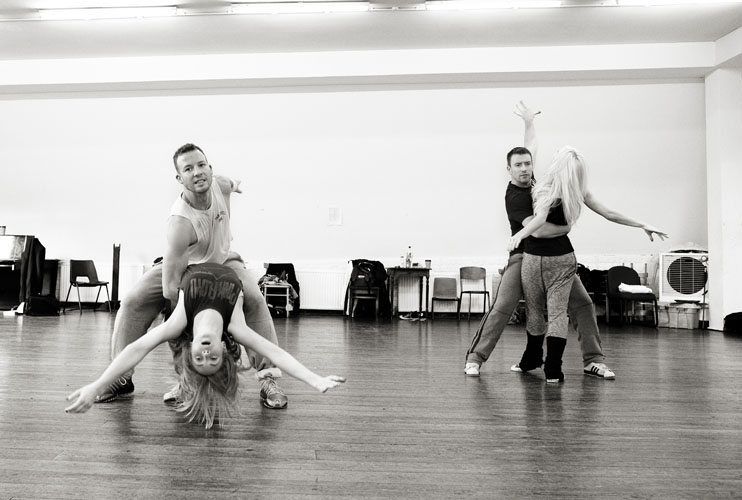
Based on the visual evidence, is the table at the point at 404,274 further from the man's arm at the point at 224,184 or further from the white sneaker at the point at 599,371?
the man's arm at the point at 224,184

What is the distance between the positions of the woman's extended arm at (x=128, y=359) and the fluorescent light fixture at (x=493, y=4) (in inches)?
193

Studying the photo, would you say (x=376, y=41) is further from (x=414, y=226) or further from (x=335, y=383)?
(x=335, y=383)

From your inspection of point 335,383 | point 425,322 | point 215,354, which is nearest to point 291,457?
point 335,383

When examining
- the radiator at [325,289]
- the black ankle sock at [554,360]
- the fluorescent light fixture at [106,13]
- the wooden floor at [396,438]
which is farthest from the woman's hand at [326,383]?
the radiator at [325,289]

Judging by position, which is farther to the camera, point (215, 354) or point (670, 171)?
point (670, 171)

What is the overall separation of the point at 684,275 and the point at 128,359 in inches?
277

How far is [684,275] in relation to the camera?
705 centimetres

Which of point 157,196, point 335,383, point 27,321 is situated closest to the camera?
point 335,383

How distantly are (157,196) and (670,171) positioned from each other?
7329 millimetres

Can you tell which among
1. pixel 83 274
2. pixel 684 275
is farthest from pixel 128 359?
pixel 684 275

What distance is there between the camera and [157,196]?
830cm

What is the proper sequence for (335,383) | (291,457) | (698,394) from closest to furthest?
(291,457) < (335,383) < (698,394)

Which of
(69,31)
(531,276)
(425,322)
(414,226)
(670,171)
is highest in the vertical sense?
(69,31)

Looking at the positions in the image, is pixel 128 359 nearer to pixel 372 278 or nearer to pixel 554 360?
pixel 554 360
